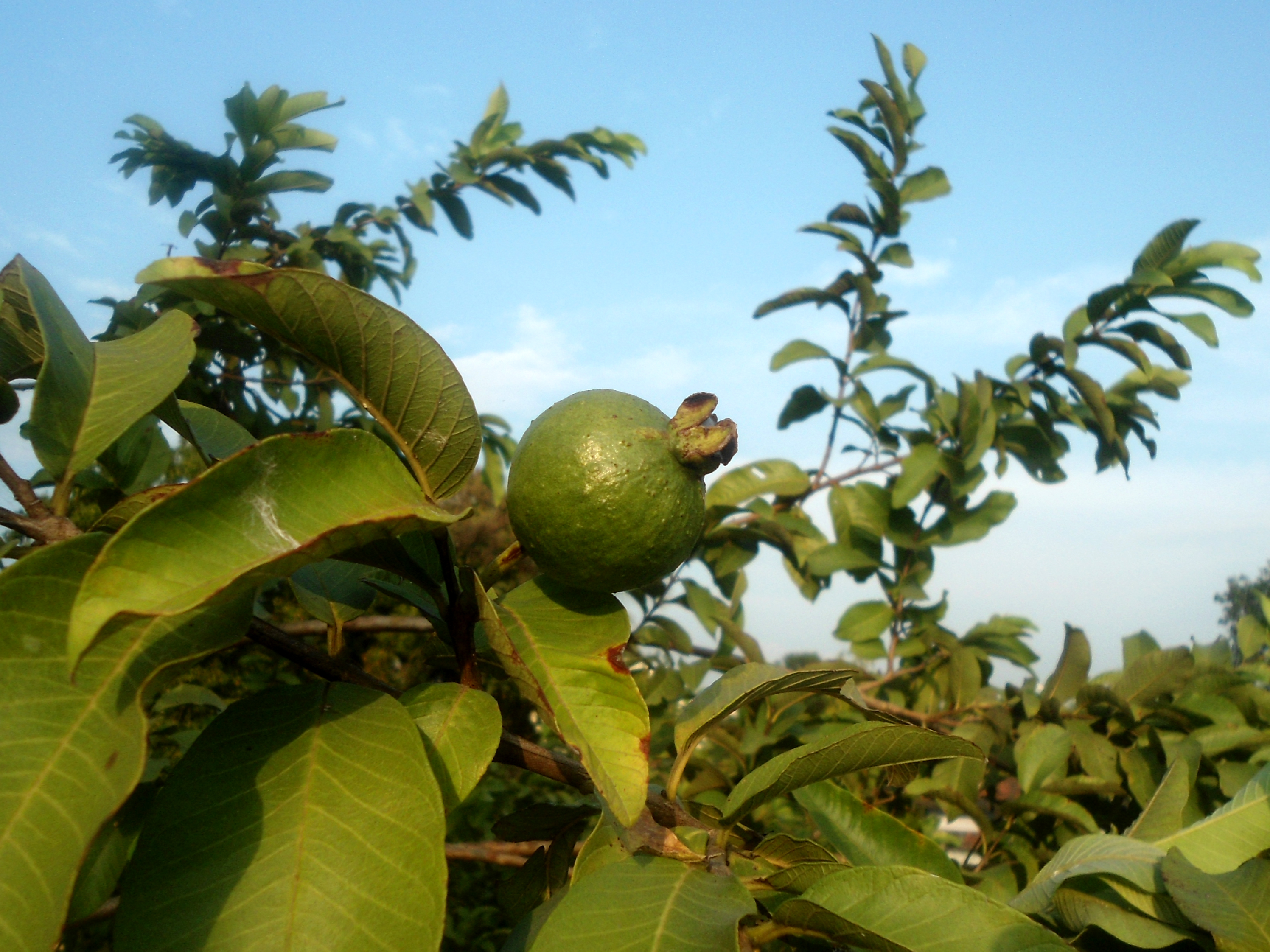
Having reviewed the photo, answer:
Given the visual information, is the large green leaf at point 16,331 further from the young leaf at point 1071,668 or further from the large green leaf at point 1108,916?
the young leaf at point 1071,668

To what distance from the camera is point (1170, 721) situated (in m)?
2.06

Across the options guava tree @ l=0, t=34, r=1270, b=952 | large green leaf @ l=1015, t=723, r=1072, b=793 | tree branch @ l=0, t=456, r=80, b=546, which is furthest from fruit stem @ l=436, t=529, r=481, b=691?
large green leaf @ l=1015, t=723, r=1072, b=793

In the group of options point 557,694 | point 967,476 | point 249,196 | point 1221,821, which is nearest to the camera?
point 557,694

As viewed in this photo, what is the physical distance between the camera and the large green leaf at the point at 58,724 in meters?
0.56

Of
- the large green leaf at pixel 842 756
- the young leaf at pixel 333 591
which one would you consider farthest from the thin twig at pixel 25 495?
the large green leaf at pixel 842 756

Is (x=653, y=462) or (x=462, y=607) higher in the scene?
(x=653, y=462)

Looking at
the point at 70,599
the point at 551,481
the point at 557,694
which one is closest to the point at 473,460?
the point at 551,481

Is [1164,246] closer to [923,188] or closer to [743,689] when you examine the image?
[923,188]

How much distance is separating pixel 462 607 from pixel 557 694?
0.62 feet

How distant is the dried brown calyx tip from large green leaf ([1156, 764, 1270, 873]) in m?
0.63

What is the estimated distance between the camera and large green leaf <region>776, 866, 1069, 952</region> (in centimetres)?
72

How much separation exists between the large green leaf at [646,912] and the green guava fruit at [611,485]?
0.27m

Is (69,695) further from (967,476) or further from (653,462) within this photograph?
(967,476)

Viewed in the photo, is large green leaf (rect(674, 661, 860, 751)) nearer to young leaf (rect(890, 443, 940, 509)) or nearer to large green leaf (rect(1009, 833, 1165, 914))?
large green leaf (rect(1009, 833, 1165, 914))
